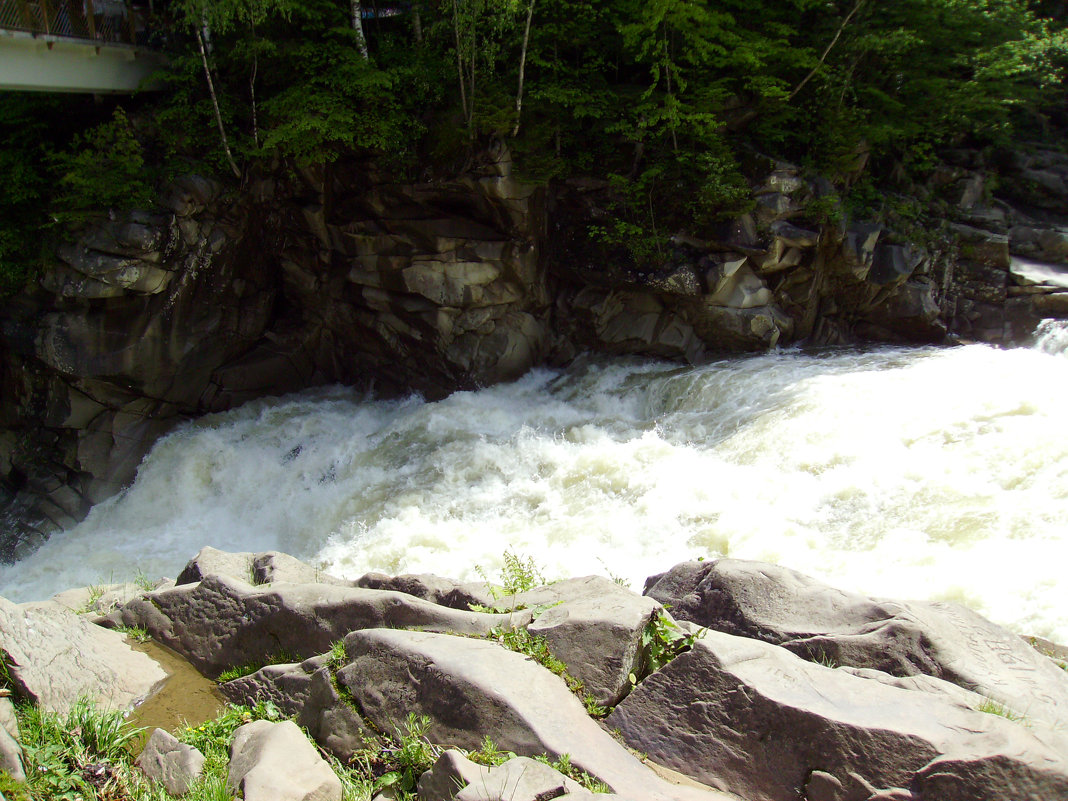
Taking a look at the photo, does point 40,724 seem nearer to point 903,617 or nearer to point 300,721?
point 300,721

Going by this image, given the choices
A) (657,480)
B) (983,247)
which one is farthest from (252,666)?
(983,247)

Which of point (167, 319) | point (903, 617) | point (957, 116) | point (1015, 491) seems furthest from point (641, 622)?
point (957, 116)

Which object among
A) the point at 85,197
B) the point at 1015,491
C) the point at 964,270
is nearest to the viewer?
the point at 1015,491

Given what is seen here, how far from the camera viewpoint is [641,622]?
4.10 meters

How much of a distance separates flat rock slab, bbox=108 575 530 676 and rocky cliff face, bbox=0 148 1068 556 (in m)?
8.02

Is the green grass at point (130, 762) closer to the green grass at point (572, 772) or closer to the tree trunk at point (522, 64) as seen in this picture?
the green grass at point (572, 772)

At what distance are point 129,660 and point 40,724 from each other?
1019 millimetres

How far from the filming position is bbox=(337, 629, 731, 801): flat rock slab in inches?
130

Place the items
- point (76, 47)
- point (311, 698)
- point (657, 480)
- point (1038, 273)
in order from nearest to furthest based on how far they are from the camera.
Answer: point (311, 698)
point (657, 480)
point (76, 47)
point (1038, 273)

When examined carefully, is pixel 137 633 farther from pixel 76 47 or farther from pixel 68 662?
pixel 76 47

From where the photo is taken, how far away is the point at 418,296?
507 inches

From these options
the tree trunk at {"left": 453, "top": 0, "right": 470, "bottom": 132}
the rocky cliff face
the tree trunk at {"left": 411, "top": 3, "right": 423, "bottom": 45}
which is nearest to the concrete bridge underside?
the rocky cliff face

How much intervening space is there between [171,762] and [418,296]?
10.0m

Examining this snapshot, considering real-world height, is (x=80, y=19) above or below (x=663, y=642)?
above
